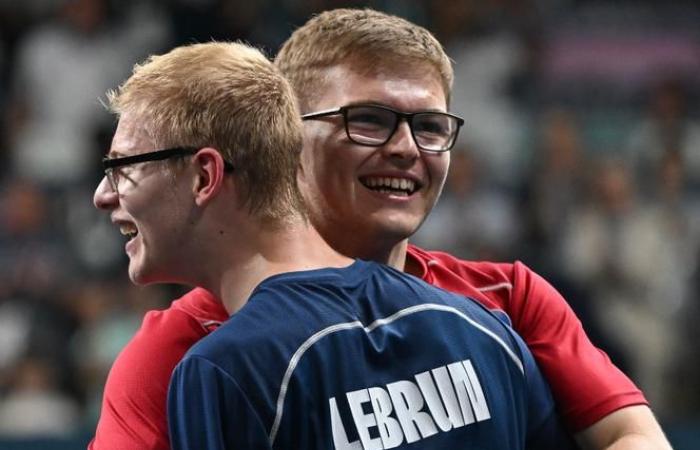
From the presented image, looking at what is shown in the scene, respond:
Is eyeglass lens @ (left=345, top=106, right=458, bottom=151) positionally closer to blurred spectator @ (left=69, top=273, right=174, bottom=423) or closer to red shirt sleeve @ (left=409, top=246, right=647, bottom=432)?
red shirt sleeve @ (left=409, top=246, right=647, bottom=432)

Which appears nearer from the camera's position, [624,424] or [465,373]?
[465,373]

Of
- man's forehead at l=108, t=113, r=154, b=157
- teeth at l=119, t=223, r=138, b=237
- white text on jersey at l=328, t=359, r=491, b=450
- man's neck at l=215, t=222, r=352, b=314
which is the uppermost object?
man's forehead at l=108, t=113, r=154, b=157

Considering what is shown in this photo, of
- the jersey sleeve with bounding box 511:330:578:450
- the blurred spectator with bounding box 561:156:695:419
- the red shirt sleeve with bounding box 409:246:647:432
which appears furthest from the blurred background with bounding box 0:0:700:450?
the jersey sleeve with bounding box 511:330:578:450

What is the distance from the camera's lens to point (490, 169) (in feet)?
21.3

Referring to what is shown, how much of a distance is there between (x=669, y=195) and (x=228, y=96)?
A: 4.65 meters

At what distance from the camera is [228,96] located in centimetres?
208

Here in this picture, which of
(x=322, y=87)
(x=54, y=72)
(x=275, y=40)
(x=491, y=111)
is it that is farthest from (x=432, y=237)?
(x=322, y=87)

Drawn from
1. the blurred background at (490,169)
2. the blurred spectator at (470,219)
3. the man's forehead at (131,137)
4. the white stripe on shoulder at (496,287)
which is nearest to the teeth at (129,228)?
the man's forehead at (131,137)

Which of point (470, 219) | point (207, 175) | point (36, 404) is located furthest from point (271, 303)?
point (470, 219)

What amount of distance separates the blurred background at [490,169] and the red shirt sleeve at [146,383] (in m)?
3.18

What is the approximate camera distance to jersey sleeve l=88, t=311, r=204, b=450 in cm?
217

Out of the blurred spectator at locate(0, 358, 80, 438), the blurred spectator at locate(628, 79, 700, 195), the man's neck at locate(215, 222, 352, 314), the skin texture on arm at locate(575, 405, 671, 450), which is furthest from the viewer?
the blurred spectator at locate(628, 79, 700, 195)

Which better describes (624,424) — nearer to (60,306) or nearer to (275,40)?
(60,306)

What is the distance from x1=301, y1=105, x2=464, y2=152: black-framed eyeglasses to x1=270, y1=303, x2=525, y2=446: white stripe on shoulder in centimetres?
52
